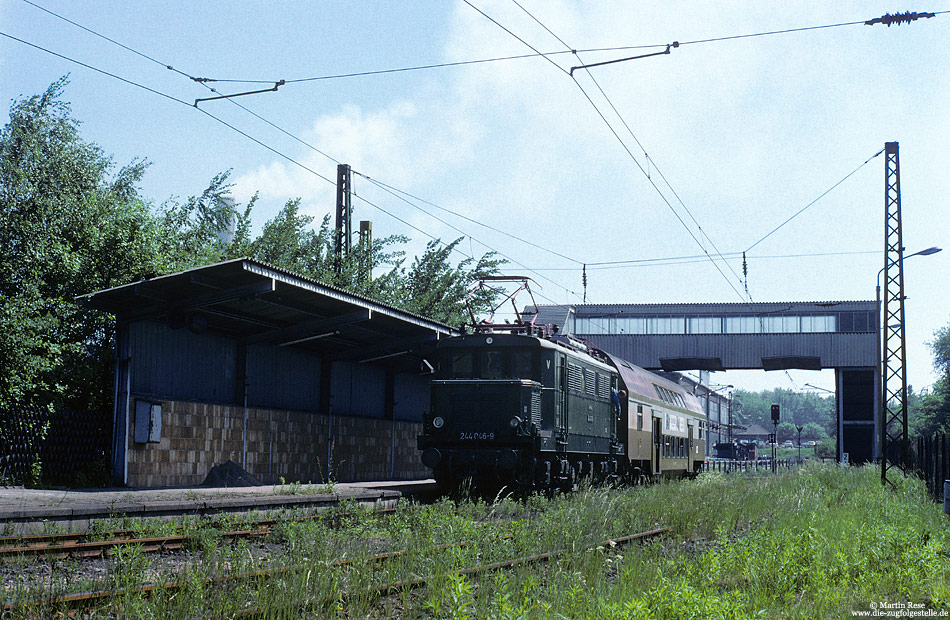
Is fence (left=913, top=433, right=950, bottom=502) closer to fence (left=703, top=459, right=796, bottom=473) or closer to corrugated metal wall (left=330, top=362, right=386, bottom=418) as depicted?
corrugated metal wall (left=330, top=362, right=386, bottom=418)

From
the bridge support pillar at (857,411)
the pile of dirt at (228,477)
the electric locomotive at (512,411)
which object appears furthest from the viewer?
the bridge support pillar at (857,411)

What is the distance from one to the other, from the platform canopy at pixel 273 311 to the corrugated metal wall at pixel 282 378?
35 cm

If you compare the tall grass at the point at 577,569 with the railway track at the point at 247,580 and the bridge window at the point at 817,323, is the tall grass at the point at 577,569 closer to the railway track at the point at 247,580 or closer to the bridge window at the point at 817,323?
the railway track at the point at 247,580

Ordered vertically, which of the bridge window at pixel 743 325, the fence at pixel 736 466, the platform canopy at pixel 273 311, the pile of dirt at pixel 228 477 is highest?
the bridge window at pixel 743 325

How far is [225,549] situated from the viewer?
360 inches

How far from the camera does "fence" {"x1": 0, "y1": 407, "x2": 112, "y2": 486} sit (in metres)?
18.4

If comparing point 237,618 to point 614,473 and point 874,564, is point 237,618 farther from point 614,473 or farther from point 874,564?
point 614,473

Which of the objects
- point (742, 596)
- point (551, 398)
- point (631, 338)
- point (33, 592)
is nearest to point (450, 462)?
point (551, 398)

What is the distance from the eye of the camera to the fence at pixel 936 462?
2120cm

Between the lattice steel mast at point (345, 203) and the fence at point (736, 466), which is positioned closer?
the lattice steel mast at point (345, 203)

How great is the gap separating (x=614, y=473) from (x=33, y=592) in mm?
17622

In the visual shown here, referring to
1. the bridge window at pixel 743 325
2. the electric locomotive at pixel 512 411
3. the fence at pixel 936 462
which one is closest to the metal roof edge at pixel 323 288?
the electric locomotive at pixel 512 411

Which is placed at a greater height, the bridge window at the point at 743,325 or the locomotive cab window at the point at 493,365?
the bridge window at the point at 743,325

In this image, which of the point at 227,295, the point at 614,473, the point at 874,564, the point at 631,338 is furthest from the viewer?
the point at 631,338
